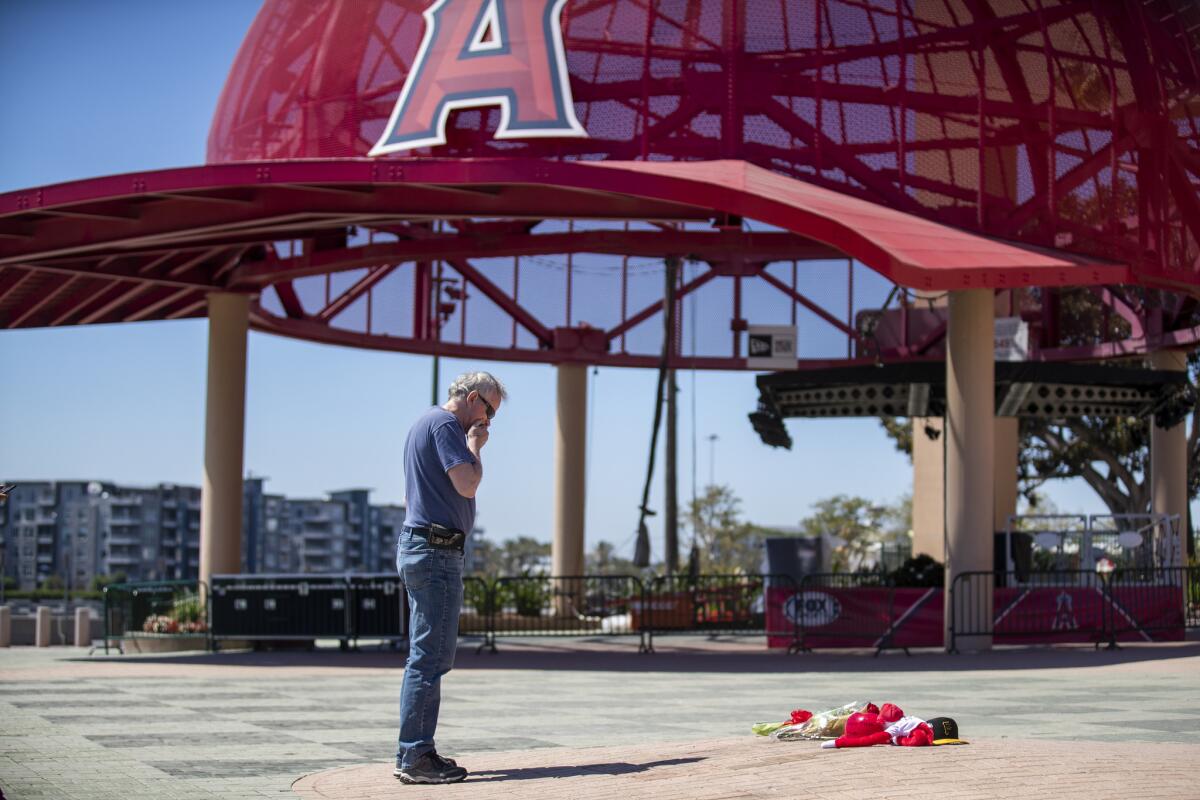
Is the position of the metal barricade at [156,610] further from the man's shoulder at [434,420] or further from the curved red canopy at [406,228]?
the man's shoulder at [434,420]

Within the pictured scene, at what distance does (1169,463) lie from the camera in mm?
31297

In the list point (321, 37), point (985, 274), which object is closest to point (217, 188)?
point (321, 37)

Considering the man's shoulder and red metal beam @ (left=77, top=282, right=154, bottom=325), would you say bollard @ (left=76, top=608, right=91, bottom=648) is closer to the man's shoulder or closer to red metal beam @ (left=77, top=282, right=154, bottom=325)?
red metal beam @ (left=77, top=282, right=154, bottom=325)

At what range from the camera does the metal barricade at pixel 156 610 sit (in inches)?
1006

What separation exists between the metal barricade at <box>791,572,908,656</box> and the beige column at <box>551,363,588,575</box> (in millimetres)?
12854

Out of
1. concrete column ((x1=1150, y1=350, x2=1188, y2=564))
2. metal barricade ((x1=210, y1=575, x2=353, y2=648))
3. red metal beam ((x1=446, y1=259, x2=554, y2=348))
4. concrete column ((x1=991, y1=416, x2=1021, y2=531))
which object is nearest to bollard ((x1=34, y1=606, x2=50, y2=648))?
metal barricade ((x1=210, y1=575, x2=353, y2=648))

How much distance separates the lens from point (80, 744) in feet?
32.1

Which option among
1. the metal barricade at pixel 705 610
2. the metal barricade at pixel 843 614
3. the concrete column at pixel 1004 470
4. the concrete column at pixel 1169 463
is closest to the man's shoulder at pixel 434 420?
the metal barricade at pixel 843 614

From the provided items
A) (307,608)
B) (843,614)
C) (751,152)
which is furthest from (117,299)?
(843,614)

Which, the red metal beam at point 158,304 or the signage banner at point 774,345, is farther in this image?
the signage banner at point 774,345

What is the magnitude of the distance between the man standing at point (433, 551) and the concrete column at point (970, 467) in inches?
592

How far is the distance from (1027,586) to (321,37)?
14.3 metres

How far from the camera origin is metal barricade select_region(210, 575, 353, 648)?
77.6 feet

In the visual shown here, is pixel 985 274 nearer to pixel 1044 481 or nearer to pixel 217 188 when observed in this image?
pixel 217 188
